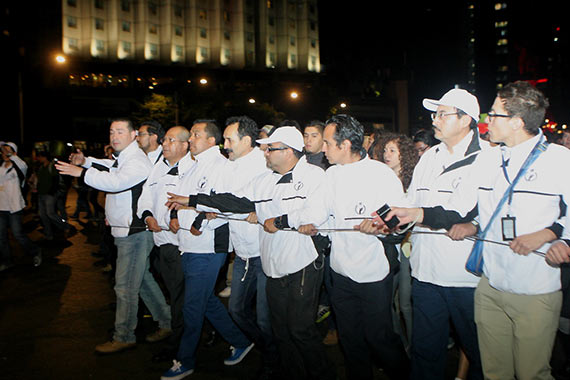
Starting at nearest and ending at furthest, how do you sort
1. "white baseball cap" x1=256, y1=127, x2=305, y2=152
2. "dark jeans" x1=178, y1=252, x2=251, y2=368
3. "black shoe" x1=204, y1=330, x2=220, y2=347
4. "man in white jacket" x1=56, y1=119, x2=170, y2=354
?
"white baseball cap" x1=256, y1=127, x2=305, y2=152, "dark jeans" x1=178, y1=252, x2=251, y2=368, "man in white jacket" x1=56, y1=119, x2=170, y2=354, "black shoe" x1=204, y1=330, x2=220, y2=347

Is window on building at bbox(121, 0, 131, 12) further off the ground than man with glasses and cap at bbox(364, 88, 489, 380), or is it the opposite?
window on building at bbox(121, 0, 131, 12)

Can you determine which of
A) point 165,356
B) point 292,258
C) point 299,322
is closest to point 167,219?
point 165,356

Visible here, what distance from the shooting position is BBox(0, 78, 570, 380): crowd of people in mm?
2812

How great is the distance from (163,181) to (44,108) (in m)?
51.3

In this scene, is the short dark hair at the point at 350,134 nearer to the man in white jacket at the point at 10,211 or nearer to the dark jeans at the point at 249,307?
the dark jeans at the point at 249,307

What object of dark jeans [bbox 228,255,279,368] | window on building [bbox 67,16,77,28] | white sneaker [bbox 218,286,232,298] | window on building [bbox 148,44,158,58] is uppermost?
window on building [bbox 67,16,77,28]

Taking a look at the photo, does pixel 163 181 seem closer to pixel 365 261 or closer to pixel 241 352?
pixel 241 352

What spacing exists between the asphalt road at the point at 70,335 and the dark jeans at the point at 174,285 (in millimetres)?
333

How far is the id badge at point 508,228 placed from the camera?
275 centimetres

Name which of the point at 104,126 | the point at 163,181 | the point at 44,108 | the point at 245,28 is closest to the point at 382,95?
the point at 245,28

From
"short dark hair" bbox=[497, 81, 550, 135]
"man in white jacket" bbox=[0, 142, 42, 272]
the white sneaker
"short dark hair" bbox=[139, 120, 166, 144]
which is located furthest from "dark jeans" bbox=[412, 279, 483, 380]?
"man in white jacket" bbox=[0, 142, 42, 272]

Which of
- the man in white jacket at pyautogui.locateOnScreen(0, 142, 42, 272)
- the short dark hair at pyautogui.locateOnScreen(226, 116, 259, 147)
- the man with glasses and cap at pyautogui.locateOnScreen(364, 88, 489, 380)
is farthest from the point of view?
the man in white jacket at pyautogui.locateOnScreen(0, 142, 42, 272)

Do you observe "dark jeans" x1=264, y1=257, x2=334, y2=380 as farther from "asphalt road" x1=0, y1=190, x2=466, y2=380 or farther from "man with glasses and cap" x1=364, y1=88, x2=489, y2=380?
"asphalt road" x1=0, y1=190, x2=466, y2=380

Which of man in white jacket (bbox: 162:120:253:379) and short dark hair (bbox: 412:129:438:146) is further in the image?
short dark hair (bbox: 412:129:438:146)
